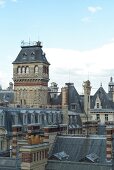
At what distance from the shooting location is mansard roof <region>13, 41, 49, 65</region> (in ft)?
271

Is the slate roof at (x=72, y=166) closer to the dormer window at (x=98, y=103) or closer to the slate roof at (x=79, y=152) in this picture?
the slate roof at (x=79, y=152)

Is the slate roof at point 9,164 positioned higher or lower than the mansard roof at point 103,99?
lower

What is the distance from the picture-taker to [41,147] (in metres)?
29.9

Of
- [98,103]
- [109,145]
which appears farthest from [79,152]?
[98,103]

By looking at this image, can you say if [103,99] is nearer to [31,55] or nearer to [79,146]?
[31,55]

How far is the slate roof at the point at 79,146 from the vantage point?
32.9 m

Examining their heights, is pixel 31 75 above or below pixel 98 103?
above

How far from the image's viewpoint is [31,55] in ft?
274

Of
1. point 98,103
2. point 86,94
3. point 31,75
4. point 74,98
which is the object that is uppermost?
point 31,75

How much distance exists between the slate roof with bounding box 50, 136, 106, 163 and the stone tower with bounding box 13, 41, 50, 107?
159ft

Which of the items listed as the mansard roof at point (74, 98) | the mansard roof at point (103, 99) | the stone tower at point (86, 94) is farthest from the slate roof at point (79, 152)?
the mansard roof at point (103, 99)

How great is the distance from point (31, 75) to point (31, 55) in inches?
155

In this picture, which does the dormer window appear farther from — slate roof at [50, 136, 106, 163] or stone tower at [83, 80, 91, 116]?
slate roof at [50, 136, 106, 163]

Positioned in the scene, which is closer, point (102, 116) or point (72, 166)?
point (72, 166)
